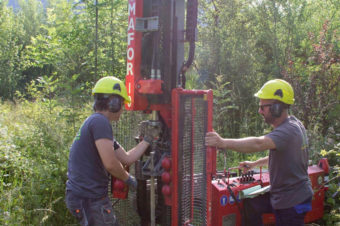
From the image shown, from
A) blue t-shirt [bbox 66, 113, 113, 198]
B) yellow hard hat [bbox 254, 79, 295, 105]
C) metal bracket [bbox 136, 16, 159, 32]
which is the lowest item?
blue t-shirt [bbox 66, 113, 113, 198]

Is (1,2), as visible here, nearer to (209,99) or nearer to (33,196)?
(33,196)

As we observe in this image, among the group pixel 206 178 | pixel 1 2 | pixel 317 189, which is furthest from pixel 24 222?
pixel 1 2

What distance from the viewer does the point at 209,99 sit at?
A: 11.4 ft

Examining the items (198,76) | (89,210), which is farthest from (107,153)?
(198,76)

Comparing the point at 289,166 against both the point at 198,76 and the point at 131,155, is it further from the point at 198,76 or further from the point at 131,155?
the point at 198,76

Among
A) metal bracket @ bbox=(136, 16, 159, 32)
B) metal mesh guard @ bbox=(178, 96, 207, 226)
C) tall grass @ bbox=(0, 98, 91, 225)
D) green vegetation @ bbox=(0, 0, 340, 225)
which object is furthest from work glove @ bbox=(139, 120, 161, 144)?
green vegetation @ bbox=(0, 0, 340, 225)

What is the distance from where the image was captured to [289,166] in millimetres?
3357

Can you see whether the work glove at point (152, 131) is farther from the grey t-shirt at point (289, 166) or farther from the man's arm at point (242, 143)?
the grey t-shirt at point (289, 166)

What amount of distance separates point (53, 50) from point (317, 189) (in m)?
5.21

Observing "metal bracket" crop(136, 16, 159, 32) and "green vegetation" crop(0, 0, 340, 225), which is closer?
"metal bracket" crop(136, 16, 159, 32)

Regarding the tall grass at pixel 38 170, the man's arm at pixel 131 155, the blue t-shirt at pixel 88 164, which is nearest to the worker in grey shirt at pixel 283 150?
the man's arm at pixel 131 155

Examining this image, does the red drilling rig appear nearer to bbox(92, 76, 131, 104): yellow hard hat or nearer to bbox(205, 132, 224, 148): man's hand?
bbox(205, 132, 224, 148): man's hand

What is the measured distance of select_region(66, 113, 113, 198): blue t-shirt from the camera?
10.1 feet

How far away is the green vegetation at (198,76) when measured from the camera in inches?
198
